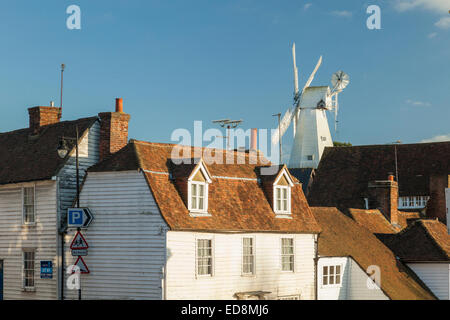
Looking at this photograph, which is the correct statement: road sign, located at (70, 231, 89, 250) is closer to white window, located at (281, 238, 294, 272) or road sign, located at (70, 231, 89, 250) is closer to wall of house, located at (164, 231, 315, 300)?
wall of house, located at (164, 231, 315, 300)

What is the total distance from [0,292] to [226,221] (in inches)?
452

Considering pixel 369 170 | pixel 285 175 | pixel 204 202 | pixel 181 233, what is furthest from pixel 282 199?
pixel 369 170

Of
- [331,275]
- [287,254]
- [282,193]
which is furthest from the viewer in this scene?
[331,275]

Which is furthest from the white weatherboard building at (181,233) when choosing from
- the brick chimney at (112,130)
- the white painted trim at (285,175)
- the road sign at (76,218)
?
the brick chimney at (112,130)

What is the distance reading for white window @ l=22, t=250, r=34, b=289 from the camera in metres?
34.1

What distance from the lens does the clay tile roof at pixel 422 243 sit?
42.7m

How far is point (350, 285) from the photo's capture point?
3962 cm

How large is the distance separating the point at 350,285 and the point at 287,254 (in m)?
5.58

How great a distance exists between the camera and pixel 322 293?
37.9 meters

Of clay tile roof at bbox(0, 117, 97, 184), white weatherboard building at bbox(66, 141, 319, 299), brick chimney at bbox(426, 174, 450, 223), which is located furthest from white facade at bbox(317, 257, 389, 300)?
brick chimney at bbox(426, 174, 450, 223)

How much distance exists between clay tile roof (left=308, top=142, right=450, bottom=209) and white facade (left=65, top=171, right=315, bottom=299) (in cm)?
3192

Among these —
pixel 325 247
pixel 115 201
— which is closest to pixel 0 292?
pixel 115 201

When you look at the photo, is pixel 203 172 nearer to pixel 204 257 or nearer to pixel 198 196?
pixel 198 196

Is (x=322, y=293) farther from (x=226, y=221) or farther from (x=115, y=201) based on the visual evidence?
(x=115, y=201)
